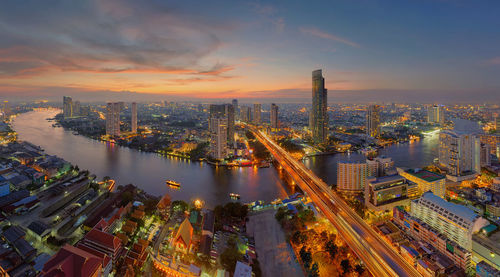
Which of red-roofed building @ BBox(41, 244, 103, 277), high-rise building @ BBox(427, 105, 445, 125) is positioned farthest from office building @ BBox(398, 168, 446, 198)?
high-rise building @ BBox(427, 105, 445, 125)

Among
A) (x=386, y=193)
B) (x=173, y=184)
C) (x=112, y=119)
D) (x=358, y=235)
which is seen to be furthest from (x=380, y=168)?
(x=112, y=119)

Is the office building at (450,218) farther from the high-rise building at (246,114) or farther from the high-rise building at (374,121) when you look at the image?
the high-rise building at (246,114)

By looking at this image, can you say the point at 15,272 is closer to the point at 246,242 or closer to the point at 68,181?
the point at 246,242

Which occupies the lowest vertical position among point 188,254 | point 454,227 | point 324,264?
point 324,264

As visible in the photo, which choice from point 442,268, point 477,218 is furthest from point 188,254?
point 477,218

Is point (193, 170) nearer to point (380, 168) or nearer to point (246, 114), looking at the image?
point (380, 168)

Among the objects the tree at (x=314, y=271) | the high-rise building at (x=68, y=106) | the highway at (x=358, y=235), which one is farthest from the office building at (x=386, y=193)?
the high-rise building at (x=68, y=106)
